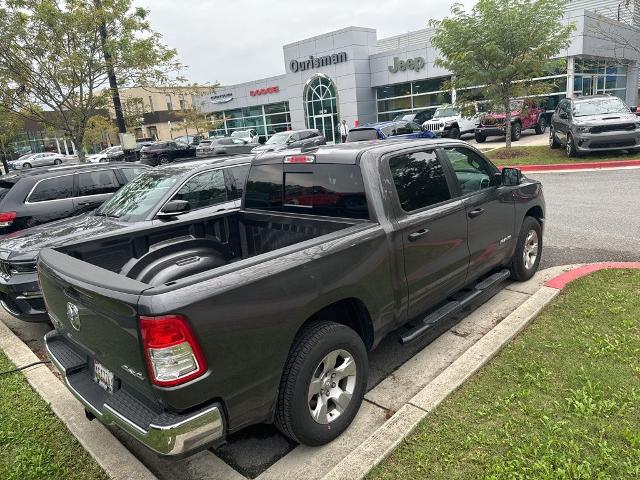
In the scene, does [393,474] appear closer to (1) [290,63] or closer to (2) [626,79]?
(2) [626,79]

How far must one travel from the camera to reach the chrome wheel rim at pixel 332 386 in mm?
2885

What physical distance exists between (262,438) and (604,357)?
2595 millimetres

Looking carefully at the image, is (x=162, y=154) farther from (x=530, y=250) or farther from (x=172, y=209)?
(x=530, y=250)

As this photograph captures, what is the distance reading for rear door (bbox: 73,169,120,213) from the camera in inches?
298

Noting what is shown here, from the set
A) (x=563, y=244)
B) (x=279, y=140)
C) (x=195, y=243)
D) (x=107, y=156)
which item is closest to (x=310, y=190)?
(x=195, y=243)

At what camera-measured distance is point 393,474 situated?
2.64m

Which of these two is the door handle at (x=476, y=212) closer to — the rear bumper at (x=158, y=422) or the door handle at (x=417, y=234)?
the door handle at (x=417, y=234)

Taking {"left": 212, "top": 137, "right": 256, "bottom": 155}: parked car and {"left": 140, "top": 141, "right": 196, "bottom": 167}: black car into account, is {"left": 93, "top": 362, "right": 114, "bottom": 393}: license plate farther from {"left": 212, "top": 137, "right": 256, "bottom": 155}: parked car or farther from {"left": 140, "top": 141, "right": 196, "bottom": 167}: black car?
{"left": 140, "top": 141, "right": 196, "bottom": 167}: black car

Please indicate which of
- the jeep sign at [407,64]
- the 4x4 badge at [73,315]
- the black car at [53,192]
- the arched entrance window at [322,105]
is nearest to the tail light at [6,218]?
the black car at [53,192]

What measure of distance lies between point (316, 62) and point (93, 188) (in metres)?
30.4

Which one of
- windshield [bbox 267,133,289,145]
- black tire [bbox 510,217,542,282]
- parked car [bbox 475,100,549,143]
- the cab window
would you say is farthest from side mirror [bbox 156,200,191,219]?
windshield [bbox 267,133,289,145]

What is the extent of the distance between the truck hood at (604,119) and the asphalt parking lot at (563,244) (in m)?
1.91

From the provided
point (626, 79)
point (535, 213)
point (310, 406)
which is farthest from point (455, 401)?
point (626, 79)

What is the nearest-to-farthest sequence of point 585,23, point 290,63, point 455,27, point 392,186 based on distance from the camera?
point 392,186
point 455,27
point 585,23
point 290,63
